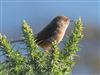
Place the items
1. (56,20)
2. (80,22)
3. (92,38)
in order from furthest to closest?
1. (92,38)
2. (56,20)
3. (80,22)

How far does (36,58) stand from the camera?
4.27 ft

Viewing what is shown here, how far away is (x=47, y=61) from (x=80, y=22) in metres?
0.19

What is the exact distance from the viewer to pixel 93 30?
7711mm

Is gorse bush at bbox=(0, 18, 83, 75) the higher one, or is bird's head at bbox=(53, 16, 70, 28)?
gorse bush at bbox=(0, 18, 83, 75)

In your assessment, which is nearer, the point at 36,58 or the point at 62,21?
the point at 36,58

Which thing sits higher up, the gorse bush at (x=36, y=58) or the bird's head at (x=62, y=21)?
the gorse bush at (x=36, y=58)

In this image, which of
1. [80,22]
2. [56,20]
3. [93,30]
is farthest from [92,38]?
[80,22]

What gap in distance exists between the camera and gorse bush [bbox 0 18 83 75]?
1273 mm

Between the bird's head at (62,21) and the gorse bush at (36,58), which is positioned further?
the bird's head at (62,21)

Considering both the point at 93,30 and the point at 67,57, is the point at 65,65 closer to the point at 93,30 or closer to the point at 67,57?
the point at 67,57

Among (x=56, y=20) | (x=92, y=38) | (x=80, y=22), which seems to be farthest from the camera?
(x=92, y=38)

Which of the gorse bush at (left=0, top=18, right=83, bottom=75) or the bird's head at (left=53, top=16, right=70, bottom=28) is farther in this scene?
the bird's head at (left=53, top=16, right=70, bottom=28)

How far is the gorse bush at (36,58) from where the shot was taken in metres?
1.27

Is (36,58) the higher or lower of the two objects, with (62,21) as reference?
higher
